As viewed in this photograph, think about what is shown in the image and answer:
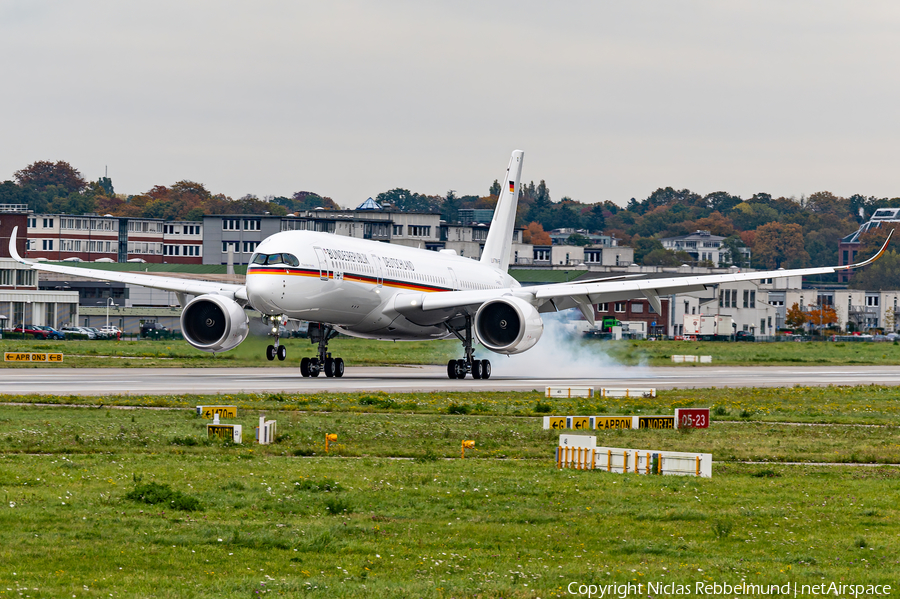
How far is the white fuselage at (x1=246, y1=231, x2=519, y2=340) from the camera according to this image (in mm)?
42938

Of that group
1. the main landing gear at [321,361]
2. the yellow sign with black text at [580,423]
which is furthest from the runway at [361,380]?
the yellow sign with black text at [580,423]

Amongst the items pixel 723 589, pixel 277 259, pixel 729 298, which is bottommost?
pixel 723 589

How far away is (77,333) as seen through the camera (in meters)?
110

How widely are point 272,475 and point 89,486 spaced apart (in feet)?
9.75

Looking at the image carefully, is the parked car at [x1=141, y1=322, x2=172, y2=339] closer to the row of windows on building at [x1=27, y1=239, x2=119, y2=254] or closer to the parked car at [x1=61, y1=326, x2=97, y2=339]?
the parked car at [x1=61, y1=326, x2=97, y2=339]

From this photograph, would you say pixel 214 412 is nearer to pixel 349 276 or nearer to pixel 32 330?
pixel 349 276

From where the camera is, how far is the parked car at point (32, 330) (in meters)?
102

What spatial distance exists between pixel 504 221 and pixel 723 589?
5360cm

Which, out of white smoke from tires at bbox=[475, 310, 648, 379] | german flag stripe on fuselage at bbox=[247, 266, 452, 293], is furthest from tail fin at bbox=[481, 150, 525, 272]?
german flag stripe on fuselage at bbox=[247, 266, 452, 293]

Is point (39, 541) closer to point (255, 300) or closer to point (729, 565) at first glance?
point (729, 565)

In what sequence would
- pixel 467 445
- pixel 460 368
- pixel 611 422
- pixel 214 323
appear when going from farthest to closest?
pixel 460 368, pixel 214 323, pixel 611 422, pixel 467 445

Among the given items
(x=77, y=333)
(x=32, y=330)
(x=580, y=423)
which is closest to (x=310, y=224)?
(x=77, y=333)

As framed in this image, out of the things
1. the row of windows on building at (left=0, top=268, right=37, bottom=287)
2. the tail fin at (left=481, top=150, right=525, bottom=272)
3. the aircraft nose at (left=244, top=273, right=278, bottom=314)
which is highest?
the tail fin at (left=481, top=150, right=525, bottom=272)

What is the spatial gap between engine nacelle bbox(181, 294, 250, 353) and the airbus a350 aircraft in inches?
1.6
